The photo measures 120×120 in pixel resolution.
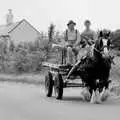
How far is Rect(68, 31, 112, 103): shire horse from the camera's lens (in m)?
12.9

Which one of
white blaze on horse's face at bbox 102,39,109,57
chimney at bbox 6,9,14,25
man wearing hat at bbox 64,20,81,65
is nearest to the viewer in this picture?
white blaze on horse's face at bbox 102,39,109,57

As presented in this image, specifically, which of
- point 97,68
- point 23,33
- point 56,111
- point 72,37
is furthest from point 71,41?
point 23,33

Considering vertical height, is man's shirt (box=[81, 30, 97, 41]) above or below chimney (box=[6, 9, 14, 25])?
below

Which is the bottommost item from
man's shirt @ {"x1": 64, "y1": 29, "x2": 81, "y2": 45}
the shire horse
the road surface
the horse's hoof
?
the road surface

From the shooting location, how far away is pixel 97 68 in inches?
517

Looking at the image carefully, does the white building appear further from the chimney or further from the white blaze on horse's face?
the white blaze on horse's face

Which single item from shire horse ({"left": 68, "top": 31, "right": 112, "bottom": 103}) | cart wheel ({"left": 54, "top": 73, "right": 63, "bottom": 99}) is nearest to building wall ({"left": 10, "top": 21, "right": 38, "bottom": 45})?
cart wheel ({"left": 54, "top": 73, "right": 63, "bottom": 99})

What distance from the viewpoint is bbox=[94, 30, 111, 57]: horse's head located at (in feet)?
41.7

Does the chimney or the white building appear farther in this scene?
the chimney

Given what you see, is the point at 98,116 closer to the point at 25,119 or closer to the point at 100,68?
the point at 25,119

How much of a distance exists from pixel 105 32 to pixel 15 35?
50992 millimetres

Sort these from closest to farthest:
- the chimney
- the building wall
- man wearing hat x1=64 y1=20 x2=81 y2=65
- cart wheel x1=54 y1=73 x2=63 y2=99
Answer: cart wheel x1=54 y1=73 x2=63 y2=99 < man wearing hat x1=64 y1=20 x2=81 y2=65 < the building wall < the chimney

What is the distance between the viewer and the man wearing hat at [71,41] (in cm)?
1452
